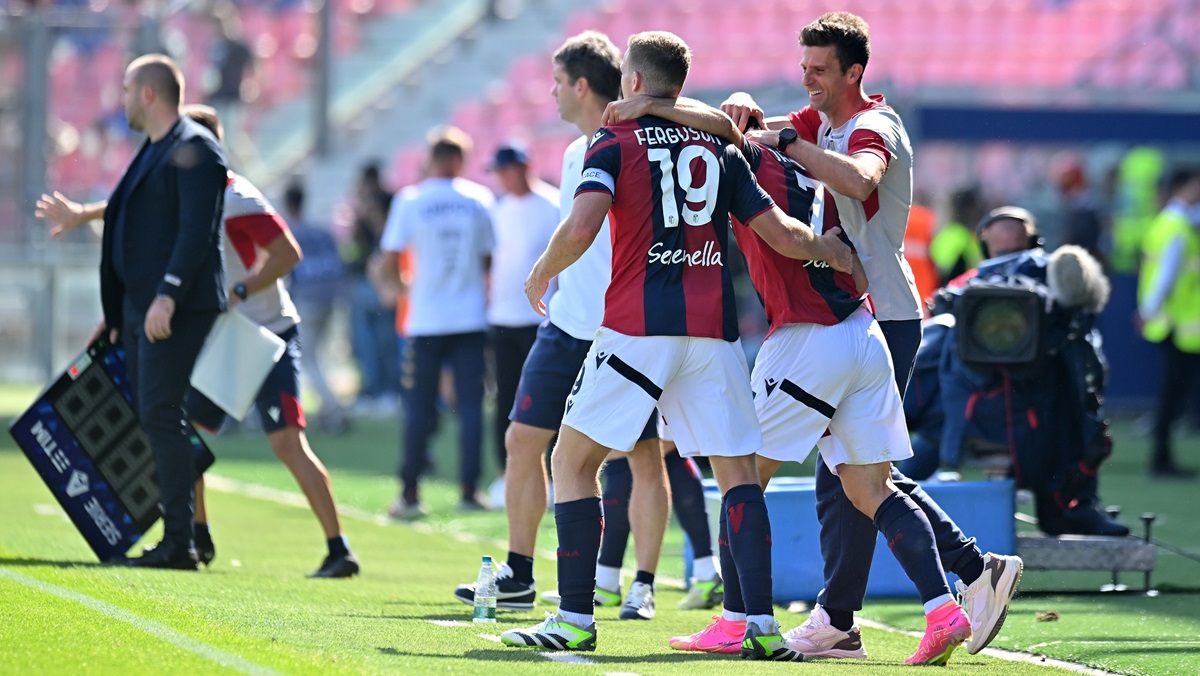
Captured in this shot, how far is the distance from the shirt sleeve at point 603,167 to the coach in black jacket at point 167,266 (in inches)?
96.7

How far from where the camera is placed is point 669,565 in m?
8.93

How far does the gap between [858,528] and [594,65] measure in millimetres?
2024

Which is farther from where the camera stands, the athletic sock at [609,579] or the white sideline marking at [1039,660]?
the athletic sock at [609,579]

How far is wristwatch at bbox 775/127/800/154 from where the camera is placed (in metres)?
5.80

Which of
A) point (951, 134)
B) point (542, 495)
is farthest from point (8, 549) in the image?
point (951, 134)

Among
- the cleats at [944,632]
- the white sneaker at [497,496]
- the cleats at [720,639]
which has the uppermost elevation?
the cleats at [944,632]

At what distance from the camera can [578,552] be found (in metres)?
5.77

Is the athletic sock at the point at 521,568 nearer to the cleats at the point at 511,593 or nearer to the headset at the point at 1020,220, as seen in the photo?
the cleats at the point at 511,593

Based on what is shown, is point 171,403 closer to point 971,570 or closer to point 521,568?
point 521,568

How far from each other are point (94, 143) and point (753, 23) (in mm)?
9781

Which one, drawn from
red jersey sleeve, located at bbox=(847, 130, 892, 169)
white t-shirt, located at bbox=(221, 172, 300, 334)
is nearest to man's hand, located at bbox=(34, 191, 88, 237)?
white t-shirt, located at bbox=(221, 172, 300, 334)

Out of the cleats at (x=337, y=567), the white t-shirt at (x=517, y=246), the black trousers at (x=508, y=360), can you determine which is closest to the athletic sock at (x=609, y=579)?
the cleats at (x=337, y=567)

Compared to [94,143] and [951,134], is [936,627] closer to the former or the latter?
[951,134]

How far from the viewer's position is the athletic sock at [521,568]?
22.7ft
